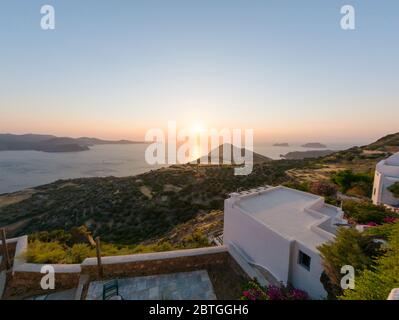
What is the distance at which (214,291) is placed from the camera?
17.4 feet

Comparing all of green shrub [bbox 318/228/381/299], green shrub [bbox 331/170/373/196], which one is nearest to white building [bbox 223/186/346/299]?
green shrub [bbox 318/228/381/299]

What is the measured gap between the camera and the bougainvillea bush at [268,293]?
4531mm

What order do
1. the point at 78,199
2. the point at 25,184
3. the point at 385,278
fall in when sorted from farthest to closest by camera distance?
the point at 25,184, the point at 78,199, the point at 385,278

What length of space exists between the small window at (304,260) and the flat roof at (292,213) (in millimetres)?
299

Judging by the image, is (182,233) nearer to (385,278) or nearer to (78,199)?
(385,278)

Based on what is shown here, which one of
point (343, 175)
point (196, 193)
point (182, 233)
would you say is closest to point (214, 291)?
point (182, 233)

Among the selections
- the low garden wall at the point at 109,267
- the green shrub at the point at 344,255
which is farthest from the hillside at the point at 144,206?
the green shrub at the point at 344,255

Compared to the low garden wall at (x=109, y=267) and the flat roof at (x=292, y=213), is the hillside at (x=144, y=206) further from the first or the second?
the low garden wall at (x=109, y=267)

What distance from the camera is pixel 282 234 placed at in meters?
6.03

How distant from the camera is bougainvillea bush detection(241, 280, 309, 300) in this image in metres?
4.53

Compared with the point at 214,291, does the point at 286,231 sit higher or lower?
higher

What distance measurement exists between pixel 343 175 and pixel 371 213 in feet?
28.7

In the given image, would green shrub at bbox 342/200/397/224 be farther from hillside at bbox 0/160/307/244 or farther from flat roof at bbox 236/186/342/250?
hillside at bbox 0/160/307/244

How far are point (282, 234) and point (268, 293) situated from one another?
1746mm
